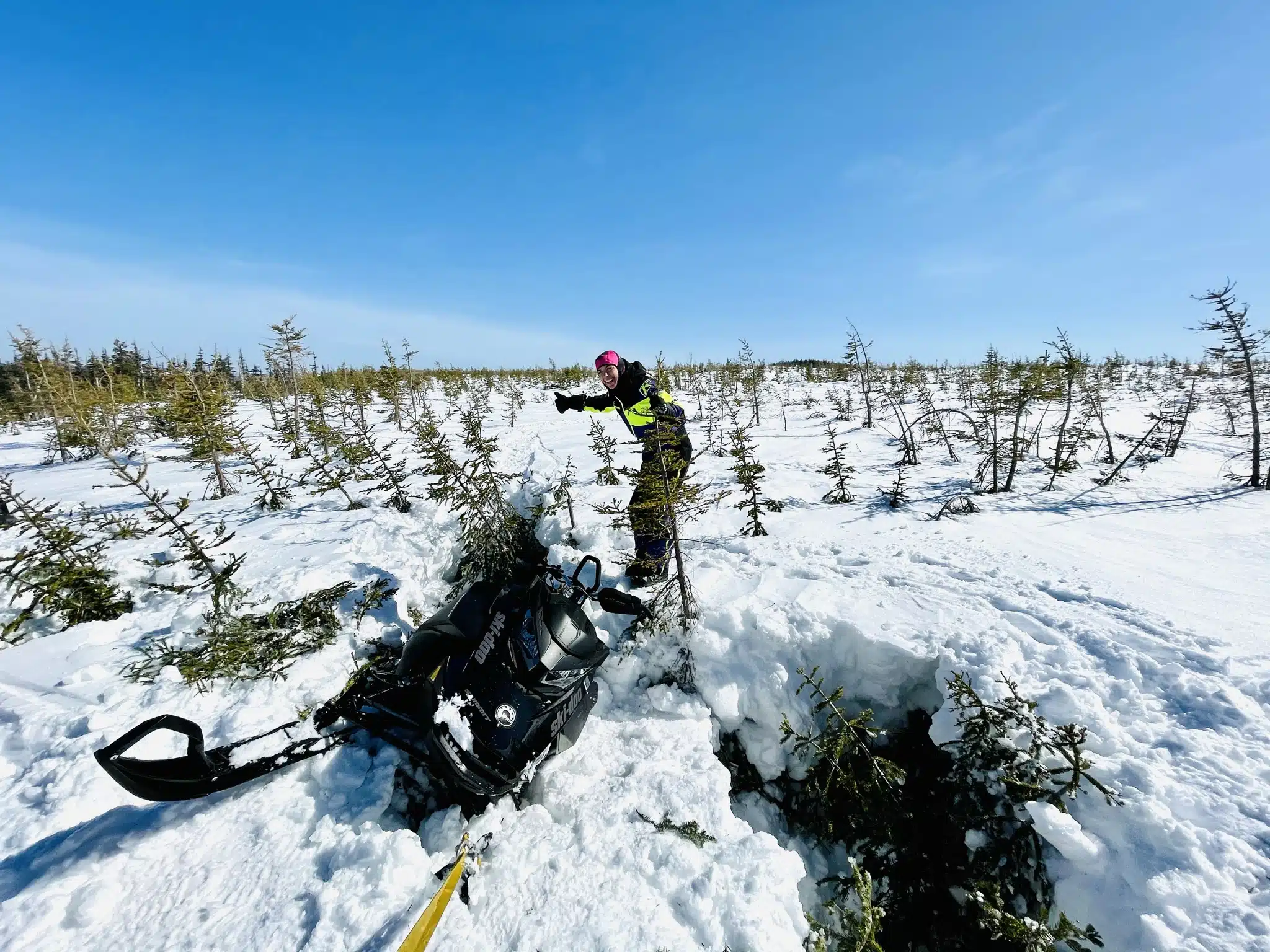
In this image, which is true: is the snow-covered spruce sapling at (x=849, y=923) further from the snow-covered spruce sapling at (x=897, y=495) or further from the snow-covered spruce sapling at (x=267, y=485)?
the snow-covered spruce sapling at (x=267, y=485)

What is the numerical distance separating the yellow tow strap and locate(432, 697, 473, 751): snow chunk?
50cm

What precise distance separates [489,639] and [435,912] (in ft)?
4.19

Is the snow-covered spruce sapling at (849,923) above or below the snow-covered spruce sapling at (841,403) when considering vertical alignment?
below

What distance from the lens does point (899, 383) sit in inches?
1020

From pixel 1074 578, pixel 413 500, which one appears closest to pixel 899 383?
pixel 1074 578

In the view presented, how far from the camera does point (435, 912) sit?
2.10 m

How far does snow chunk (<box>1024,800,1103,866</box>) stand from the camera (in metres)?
2.52

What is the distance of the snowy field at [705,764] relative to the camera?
7.42 ft

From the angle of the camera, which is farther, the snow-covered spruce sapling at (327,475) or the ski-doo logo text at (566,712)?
the snow-covered spruce sapling at (327,475)

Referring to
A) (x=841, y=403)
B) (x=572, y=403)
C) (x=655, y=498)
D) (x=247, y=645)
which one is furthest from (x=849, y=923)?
(x=841, y=403)

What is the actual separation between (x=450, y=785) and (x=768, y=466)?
28.5 feet

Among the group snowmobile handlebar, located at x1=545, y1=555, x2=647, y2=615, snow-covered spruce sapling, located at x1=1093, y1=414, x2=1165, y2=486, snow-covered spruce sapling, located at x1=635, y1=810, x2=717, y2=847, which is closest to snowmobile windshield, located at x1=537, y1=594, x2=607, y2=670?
snowmobile handlebar, located at x1=545, y1=555, x2=647, y2=615

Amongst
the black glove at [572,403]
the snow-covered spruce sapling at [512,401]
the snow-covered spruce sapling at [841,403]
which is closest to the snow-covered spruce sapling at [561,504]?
the black glove at [572,403]

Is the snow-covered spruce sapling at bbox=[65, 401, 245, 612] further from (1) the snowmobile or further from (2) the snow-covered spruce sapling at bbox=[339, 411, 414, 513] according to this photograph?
(2) the snow-covered spruce sapling at bbox=[339, 411, 414, 513]
